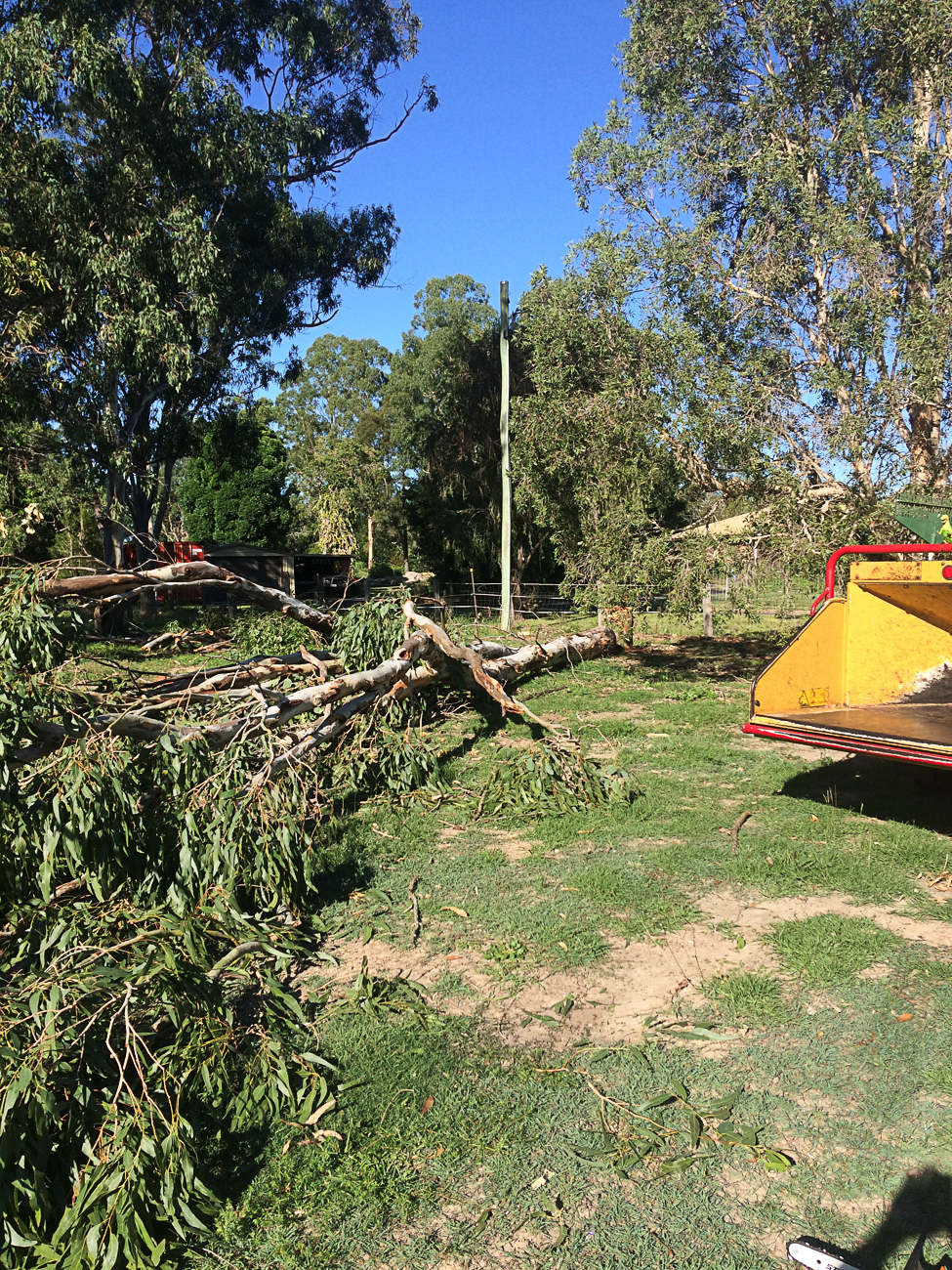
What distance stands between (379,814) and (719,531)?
6779mm

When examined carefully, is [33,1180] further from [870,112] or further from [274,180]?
[274,180]

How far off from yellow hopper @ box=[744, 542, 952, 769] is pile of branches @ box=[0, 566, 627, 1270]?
3.60 metres

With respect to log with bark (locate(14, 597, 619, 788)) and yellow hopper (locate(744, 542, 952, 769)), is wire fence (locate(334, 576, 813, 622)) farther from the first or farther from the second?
yellow hopper (locate(744, 542, 952, 769))

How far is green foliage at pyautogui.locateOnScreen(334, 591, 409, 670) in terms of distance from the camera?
8.16 m

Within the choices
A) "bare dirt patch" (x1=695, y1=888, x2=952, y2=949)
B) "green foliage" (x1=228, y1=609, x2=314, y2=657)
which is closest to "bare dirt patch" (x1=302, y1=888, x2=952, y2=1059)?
"bare dirt patch" (x1=695, y1=888, x2=952, y2=949)

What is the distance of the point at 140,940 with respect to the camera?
3414mm

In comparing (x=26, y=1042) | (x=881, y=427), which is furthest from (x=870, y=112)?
(x=26, y=1042)

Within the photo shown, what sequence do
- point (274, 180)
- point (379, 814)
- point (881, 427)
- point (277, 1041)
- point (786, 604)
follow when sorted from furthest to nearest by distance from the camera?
point (274, 180), point (786, 604), point (881, 427), point (379, 814), point (277, 1041)

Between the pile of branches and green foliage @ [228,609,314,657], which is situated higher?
green foliage @ [228,609,314,657]

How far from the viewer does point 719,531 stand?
1137 centimetres

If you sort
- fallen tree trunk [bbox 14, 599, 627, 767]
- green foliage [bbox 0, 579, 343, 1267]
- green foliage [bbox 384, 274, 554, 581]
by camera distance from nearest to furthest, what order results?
green foliage [bbox 0, 579, 343, 1267] < fallen tree trunk [bbox 14, 599, 627, 767] < green foliage [bbox 384, 274, 554, 581]

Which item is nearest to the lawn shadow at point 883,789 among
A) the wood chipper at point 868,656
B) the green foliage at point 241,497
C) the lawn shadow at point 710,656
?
the wood chipper at point 868,656

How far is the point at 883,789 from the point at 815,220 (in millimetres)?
8520

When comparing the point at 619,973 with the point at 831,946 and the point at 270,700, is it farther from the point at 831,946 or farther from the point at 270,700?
the point at 270,700
